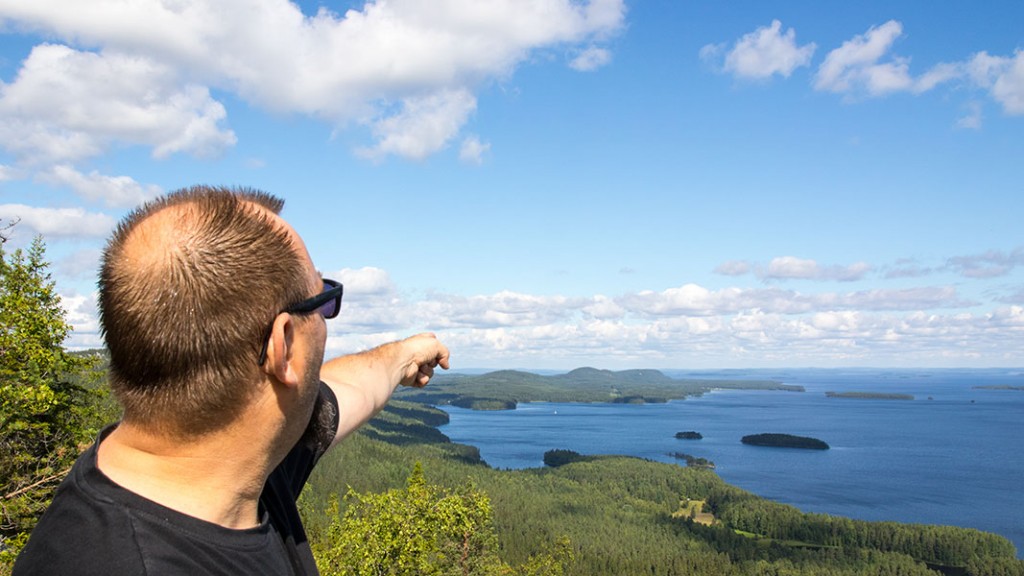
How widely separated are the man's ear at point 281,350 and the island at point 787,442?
180445mm

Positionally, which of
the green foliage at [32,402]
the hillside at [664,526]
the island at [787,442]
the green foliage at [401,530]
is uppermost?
the green foliage at [32,402]

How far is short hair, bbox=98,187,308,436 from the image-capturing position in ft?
4.72

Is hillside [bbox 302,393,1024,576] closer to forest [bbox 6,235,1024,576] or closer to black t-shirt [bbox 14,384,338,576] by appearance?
forest [bbox 6,235,1024,576]

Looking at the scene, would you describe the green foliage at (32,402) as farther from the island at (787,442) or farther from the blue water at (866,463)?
the island at (787,442)

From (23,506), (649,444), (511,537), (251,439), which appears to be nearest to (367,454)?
(511,537)

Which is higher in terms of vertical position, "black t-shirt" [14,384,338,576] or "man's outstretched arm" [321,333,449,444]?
"man's outstretched arm" [321,333,449,444]

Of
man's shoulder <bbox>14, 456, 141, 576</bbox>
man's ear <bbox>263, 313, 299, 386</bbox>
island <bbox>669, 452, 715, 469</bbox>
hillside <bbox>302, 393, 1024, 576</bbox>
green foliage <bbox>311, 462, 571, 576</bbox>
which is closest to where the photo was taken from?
man's shoulder <bbox>14, 456, 141, 576</bbox>

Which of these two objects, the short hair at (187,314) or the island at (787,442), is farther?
the island at (787,442)

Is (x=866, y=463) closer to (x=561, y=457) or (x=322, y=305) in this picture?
(x=561, y=457)

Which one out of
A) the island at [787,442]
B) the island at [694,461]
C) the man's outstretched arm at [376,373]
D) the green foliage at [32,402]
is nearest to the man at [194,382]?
the man's outstretched arm at [376,373]

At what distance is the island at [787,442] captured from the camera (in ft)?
530

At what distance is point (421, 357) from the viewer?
133 inches

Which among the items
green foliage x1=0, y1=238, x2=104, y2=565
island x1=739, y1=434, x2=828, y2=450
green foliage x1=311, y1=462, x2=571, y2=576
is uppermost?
green foliage x1=0, y1=238, x2=104, y2=565

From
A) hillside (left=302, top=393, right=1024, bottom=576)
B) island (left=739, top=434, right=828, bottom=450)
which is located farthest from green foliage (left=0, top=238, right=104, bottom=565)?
island (left=739, top=434, right=828, bottom=450)
